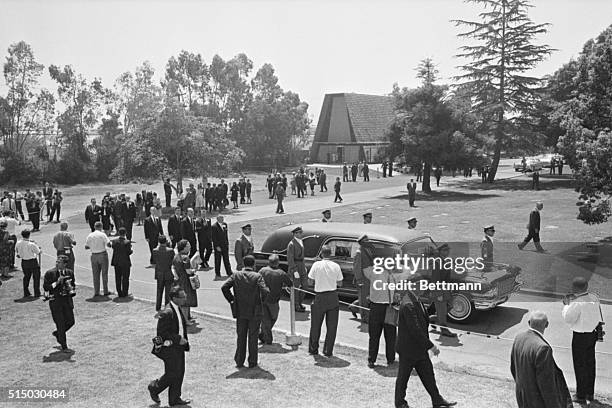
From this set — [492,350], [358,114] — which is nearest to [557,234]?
[492,350]

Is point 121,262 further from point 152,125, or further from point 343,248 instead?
point 152,125

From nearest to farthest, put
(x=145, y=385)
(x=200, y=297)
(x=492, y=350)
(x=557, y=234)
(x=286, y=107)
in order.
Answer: (x=145, y=385) < (x=492, y=350) < (x=200, y=297) < (x=557, y=234) < (x=286, y=107)

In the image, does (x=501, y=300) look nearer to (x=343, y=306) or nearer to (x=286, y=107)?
(x=343, y=306)

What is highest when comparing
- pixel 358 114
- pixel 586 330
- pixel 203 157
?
pixel 358 114

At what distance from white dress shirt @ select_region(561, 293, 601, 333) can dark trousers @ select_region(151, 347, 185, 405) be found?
488cm

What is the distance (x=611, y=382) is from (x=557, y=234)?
12734 mm

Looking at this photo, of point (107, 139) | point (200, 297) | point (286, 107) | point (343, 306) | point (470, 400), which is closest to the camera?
point (470, 400)

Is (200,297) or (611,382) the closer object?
(611,382)

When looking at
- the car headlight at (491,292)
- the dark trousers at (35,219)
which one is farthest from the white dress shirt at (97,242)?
the dark trousers at (35,219)

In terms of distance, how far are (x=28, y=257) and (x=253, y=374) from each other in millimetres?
7596

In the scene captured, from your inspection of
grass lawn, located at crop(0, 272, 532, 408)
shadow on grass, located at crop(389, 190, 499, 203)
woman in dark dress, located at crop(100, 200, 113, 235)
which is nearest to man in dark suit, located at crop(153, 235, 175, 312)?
grass lawn, located at crop(0, 272, 532, 408)

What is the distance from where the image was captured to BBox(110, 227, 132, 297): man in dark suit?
13.0 m

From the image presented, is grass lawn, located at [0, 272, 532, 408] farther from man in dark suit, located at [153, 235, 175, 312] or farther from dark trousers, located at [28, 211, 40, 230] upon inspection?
dark trousers, located at [28, 211, 40, 230]

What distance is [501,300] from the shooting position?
11234 millimetres
